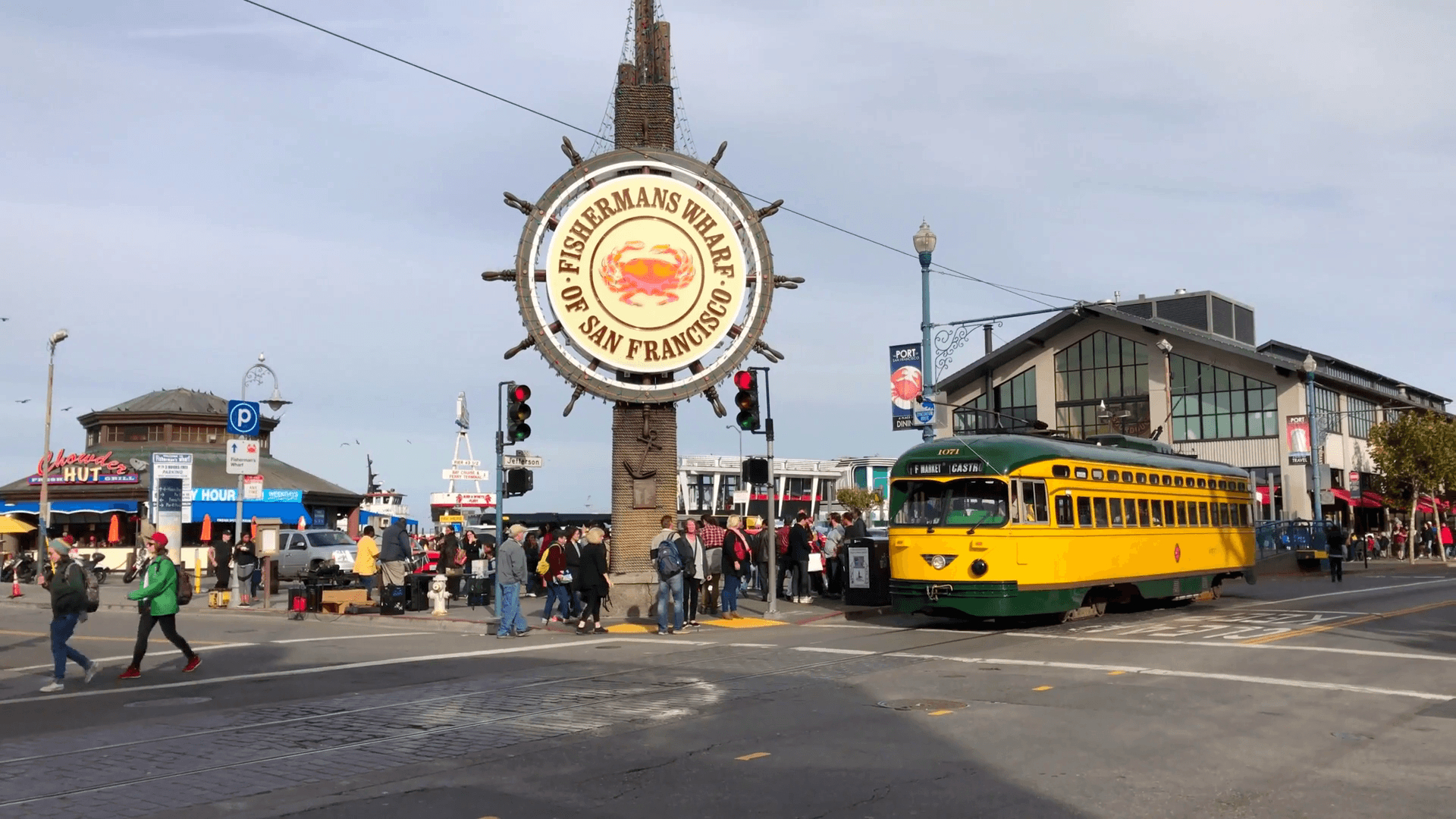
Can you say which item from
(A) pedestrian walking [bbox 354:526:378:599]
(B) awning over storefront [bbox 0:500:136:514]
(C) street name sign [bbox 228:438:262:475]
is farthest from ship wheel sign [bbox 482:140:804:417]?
(B) awning over storefront [bbox 0:500:136:514]

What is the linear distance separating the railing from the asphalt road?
2858cm

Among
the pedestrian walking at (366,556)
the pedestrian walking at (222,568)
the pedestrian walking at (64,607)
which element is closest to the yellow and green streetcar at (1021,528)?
the pedestrian walking at (366,556)

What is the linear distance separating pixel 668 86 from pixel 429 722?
672 inches

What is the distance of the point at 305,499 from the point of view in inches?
2270

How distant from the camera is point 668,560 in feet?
69.9

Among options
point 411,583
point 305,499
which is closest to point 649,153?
point 411,583

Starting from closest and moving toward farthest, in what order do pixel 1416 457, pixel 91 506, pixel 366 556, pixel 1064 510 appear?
1. pixel 1064 510
2. pixel 366 556
3. pixel 91 506
4. pixel 1416 457

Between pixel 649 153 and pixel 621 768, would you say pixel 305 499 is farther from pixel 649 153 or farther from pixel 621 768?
pixel 621 768

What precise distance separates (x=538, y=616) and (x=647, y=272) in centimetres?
741

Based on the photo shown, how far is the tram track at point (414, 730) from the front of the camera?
9.16 metres

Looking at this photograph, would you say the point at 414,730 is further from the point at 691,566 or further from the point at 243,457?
the point at 243,457

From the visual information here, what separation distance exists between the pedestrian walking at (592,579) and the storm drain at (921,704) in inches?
370

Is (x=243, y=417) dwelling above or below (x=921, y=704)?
above

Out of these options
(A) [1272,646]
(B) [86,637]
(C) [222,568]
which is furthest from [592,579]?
(C) [222,568]
